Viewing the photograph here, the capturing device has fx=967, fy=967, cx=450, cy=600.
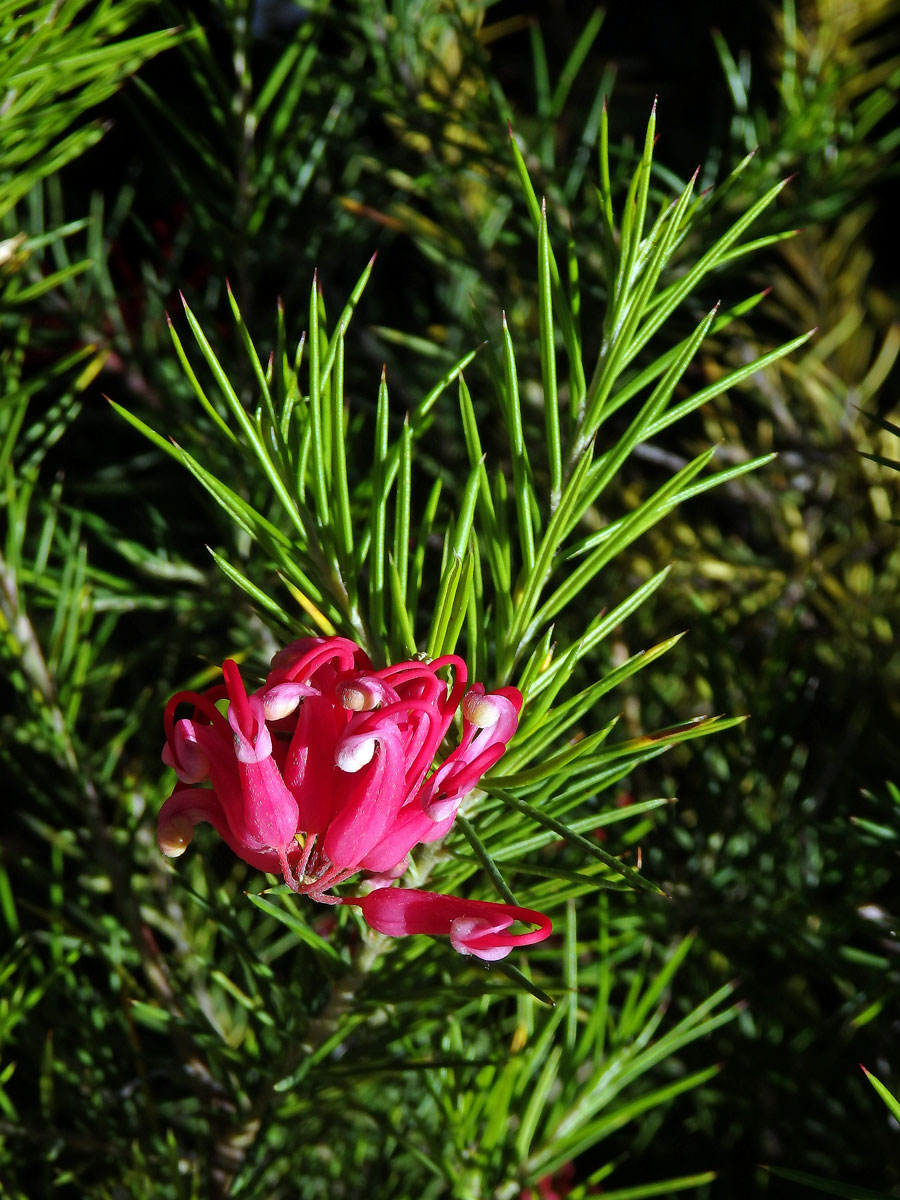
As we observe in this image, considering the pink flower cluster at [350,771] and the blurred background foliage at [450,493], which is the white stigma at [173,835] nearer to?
the pink flower cluster at [350,771]

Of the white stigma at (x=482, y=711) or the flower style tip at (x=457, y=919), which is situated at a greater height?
the white stigma at (x=482, y=711)

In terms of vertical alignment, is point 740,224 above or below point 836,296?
above

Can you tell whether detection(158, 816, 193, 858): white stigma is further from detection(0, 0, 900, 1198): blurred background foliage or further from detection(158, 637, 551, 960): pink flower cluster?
detection(0, 0, 900, 1198): blurred background foliage

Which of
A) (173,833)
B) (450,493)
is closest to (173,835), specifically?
(173,833)

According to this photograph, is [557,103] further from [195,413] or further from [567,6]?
[567,6]

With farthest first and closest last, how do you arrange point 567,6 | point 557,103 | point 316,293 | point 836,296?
point 567,6 < point 836,296 < point 557,103 < point 316,293

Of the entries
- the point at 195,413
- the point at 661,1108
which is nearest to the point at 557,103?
the point at 195,413

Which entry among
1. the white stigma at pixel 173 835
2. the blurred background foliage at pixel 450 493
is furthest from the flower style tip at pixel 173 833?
the blurred background foliage at pixel 450 493
